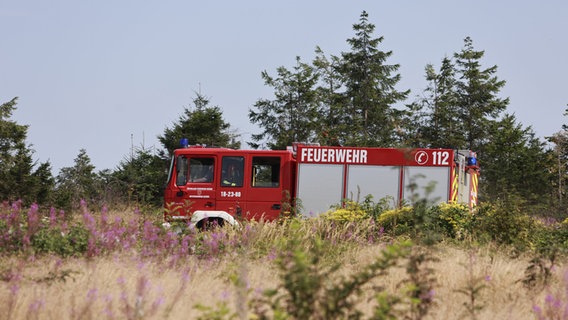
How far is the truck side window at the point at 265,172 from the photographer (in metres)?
16.9

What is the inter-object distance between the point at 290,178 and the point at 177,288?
9321 millimetres

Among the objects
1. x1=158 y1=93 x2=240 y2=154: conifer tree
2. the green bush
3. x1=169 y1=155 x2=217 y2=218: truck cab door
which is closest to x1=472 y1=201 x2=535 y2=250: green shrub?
x1=169 y1=155 x2=217 y2=218: truck cab door

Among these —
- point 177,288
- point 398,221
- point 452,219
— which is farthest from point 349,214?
point 177,288

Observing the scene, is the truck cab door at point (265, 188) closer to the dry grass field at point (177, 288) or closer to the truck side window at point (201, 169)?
the truck side window at point (201, 169)

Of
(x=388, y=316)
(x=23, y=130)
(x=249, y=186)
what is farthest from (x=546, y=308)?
(x=23, y=130)

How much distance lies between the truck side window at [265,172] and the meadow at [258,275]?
316cm

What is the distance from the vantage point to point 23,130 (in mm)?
34500

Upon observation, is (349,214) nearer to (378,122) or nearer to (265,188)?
(265,188)

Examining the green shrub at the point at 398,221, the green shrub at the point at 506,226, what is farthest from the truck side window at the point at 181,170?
the green shrub at the point at 506,226

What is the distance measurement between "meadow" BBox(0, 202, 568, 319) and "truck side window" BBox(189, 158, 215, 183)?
11.9 feet

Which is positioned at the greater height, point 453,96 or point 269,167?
point 453,96

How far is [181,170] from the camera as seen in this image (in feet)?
55.0

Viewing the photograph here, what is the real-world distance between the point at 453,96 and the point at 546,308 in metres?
36.9

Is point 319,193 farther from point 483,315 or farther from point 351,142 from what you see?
point 351,142
